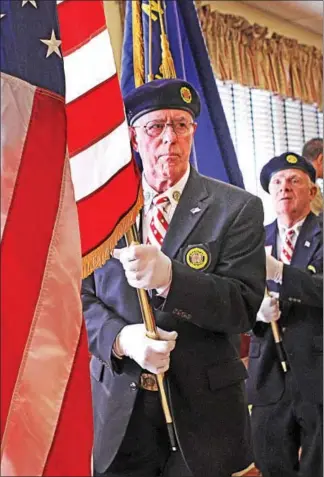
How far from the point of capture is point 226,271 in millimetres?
2000

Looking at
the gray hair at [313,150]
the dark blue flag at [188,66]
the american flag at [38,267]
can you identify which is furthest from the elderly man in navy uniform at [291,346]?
the american flag at [38,267]

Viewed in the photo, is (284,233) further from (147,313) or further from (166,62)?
(147,313)

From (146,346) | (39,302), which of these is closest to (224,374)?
(146,346)

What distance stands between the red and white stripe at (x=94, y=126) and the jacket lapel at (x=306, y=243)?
1197mm

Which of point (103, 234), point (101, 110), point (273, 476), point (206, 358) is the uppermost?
point (101, 110)

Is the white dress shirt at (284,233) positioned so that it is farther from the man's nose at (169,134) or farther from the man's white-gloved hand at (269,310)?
the man's nose at (169,134)

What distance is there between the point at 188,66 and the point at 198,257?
1233 millimetres

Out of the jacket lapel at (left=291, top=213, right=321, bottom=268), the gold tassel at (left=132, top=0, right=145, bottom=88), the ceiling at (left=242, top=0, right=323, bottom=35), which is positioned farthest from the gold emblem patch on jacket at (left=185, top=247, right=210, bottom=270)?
the ceiling at (left=242, top=0, right=323, bottom=35)

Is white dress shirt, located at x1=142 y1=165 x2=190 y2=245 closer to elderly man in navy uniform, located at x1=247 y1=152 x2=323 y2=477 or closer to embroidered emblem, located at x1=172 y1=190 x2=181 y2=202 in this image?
embroidered emblem, located at x1=172 y1=190 x2=181 y2=202

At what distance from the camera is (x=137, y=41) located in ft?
8.89

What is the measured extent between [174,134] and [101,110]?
0.39 metres

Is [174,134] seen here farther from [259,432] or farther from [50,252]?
[259,432]

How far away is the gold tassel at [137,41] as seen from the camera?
8.62ft

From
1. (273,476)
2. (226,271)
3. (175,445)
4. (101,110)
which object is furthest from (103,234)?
(273,476)
